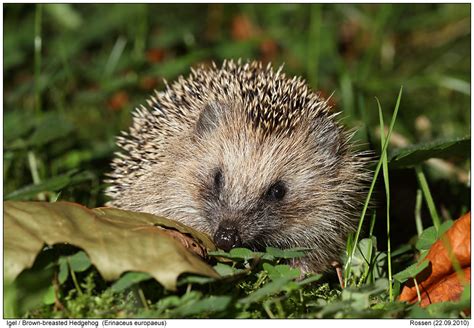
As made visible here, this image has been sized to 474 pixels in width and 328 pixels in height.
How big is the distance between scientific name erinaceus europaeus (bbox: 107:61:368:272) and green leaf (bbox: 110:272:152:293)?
621mm

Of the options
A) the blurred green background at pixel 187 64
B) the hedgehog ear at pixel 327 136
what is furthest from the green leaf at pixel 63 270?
the hedgehog ear at pixel 327 136

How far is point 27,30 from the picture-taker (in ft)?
15.3

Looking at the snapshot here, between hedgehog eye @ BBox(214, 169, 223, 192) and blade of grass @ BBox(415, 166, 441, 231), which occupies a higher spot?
hedgehog eye @ BBox(214, 169, 223, 192)

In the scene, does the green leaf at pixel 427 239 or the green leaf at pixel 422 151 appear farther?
the green leaf at pixel 422 151

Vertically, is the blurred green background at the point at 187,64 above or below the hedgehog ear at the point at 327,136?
above

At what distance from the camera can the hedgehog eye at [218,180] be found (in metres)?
2.43

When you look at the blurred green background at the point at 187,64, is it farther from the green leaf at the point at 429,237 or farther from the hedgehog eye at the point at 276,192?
the green leaf at the point at 429,237

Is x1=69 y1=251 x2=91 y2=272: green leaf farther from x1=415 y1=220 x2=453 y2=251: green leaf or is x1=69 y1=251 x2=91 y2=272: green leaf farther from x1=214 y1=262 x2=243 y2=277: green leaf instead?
x1=415 y1=220 x2=453 y2=251: green leaf

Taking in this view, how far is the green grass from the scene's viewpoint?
69.5 inches

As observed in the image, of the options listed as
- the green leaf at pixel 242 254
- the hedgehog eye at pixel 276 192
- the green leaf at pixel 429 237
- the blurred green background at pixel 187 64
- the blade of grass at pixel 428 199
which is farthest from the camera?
the blurred green background at pixel 187 64

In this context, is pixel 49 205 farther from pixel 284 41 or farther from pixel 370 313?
pixel 284 41

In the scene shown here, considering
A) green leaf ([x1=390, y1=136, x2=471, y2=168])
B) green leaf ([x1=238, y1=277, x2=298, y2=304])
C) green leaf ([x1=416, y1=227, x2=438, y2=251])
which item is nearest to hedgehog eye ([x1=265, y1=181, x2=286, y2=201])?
green leaf ([x1=390, y1=136, x2=471, y2=168])

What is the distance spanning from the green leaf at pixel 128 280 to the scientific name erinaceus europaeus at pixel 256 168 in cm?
62

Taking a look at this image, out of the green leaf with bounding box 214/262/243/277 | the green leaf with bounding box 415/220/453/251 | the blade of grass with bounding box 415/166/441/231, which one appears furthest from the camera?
the blade of grass with bounding box 415/166/441/231
